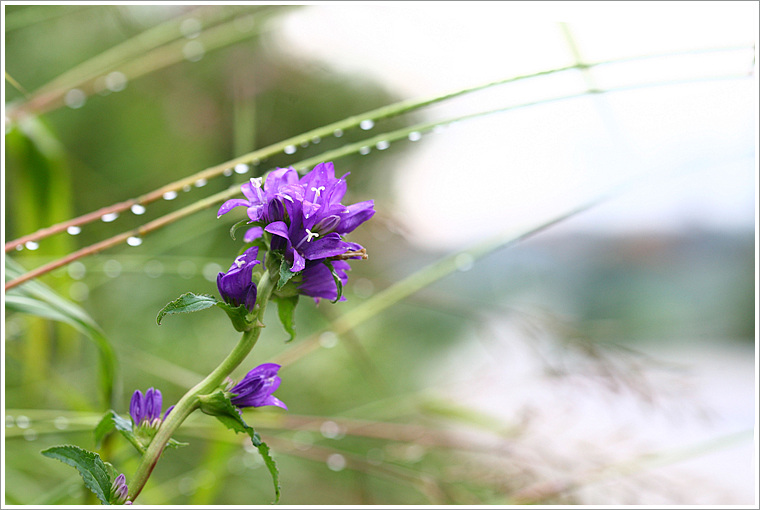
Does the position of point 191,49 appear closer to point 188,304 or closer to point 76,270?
point 76,270

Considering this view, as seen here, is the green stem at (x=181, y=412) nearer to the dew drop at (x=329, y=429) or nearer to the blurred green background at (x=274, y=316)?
the blurred green background at (x=274, y=316)

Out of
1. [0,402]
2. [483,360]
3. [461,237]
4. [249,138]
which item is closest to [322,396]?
[483,360]

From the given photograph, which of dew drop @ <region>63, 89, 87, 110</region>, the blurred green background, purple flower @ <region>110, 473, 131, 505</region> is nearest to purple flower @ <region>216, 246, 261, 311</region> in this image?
purple flower @ <region>110, 473, 131, 505</region>

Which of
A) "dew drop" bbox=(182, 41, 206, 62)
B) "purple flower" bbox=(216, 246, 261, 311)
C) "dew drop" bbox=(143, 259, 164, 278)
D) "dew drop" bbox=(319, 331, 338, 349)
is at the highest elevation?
"dew drop" bbox=(182, 41, 206, 62)

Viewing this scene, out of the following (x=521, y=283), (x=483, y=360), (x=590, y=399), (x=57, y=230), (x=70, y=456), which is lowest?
(x=70, y=456)

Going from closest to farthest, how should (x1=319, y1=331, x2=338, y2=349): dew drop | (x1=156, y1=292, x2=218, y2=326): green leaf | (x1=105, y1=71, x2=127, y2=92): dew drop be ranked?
(x1=156, y1=292, x2=218, y2=326): green leaf
(x1=319, y1=331, x2=338, y2=349): dew drop
(x1=105, y1=71, x2=127, y2=92): dew drop

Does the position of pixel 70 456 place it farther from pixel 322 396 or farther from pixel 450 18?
pixel 322 396

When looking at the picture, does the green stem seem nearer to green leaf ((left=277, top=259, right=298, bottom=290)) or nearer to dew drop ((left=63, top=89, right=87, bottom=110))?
green leaf ((left=277, top=259, right=298, bottom=290))
